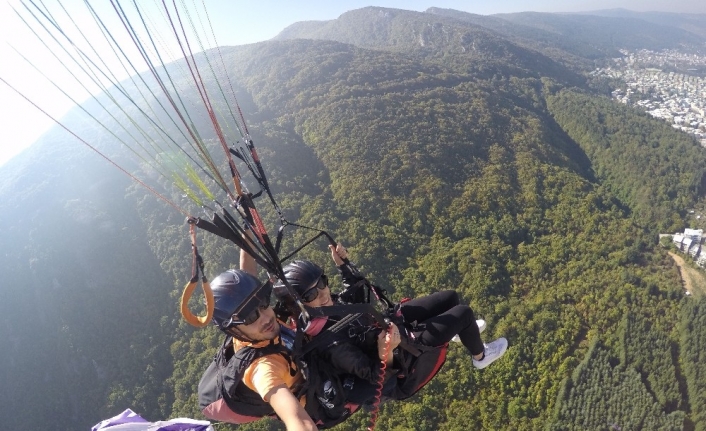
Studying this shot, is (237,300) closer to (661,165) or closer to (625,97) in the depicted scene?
(661,165)

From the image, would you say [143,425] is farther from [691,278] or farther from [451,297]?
[691,278]

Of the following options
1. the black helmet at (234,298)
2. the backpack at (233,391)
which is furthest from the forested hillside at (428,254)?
the black helmet at (234,298)

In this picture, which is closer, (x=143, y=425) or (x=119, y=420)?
(x=143, y=425)

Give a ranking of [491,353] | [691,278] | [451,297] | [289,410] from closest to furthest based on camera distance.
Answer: [289,410]
[451,297]
[491,353]
[691,278]

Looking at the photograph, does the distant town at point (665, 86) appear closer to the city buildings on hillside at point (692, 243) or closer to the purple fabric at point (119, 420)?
the city buildings on hillside at point (692, 243)

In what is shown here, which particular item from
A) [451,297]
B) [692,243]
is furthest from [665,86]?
[451,297]

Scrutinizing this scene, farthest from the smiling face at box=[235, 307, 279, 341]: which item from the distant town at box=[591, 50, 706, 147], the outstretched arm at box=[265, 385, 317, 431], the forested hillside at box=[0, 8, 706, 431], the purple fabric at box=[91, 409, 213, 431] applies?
the distant town at box=[591, 50, 706, 147]
